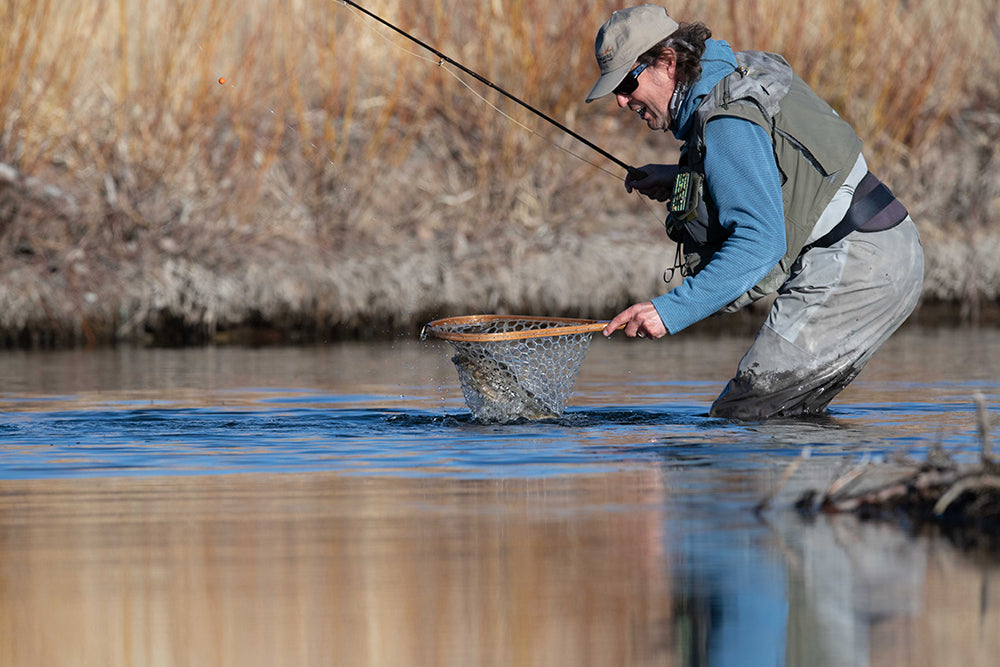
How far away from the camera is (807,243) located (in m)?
7.03

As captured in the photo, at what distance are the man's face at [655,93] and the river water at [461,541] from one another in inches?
49.6

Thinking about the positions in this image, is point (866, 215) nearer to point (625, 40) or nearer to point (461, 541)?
point (625, 40)

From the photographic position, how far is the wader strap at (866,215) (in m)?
7.00

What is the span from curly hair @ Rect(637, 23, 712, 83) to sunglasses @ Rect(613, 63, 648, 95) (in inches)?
1.2

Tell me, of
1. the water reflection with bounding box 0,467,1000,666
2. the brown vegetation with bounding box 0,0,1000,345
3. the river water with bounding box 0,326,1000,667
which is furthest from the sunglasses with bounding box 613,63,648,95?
the brown vegetation with bounding box 0,0,1000,345

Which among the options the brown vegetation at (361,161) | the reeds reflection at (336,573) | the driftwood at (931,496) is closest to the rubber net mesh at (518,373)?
the reeds reflection at (336,573)

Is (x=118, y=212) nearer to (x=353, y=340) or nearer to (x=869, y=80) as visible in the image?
(x=353, y=340)

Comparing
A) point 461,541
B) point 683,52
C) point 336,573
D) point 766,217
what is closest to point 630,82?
point 683,52

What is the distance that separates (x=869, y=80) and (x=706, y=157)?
7518 millimetres

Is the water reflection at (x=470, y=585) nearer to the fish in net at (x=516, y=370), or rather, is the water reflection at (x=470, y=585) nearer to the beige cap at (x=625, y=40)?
the beige cap at (x=625, y=40)

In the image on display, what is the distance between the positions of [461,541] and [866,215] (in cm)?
295

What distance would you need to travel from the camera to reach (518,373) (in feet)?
25.0

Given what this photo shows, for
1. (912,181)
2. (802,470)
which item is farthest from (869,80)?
(802,470)

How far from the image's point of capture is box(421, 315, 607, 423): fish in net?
7.50m
